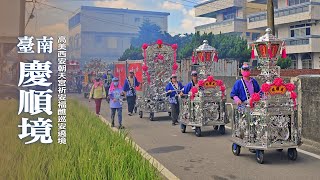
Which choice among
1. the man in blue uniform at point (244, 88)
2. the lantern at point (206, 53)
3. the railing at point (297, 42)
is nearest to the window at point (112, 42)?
the railing at point (297, 42)

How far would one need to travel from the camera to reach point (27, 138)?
14.9 feet

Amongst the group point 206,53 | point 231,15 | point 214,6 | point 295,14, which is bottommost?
point 206,53

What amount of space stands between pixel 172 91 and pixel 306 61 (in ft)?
68.4

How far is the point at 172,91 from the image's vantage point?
33.0 feet

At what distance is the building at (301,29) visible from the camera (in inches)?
1000

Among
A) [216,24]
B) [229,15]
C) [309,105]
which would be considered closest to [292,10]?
[216,24]

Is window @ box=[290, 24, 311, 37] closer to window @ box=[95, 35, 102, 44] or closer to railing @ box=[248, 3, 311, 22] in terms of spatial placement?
railing @ box=[248, 3, 311, 22]

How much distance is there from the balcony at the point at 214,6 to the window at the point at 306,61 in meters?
11.8

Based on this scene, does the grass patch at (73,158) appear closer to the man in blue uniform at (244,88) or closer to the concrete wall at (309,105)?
the man in blue uniform at (244,88)

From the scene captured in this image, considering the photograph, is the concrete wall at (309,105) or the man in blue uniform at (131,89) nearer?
the concrete wall at (309,105)

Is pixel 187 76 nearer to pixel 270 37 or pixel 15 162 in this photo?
pixel 270 37

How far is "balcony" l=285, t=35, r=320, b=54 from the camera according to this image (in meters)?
25.2

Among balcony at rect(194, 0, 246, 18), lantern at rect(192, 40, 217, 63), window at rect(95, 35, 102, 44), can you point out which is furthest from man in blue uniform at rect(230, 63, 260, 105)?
balcony at rect(194, 0, 246, 18)

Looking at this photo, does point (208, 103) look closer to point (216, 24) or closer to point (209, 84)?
point (209, 84)
